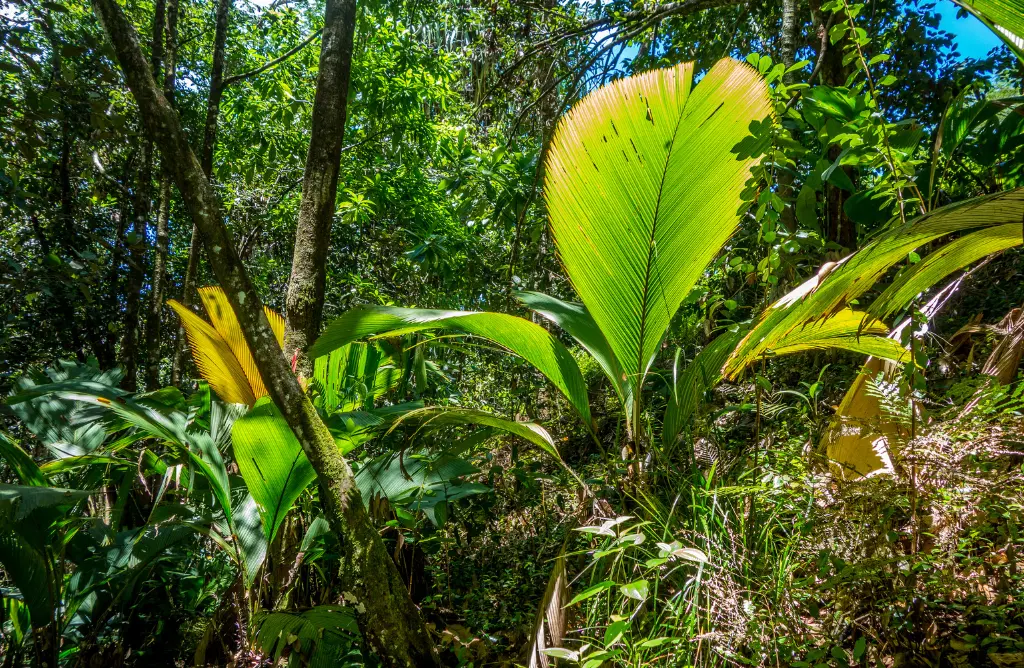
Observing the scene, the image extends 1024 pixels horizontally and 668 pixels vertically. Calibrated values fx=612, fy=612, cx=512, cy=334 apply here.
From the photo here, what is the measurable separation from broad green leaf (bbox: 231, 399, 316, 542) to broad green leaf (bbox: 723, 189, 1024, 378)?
4.54 ft

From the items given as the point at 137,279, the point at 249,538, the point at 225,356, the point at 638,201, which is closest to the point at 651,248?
the point at 638,201

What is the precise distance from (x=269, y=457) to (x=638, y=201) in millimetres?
1388

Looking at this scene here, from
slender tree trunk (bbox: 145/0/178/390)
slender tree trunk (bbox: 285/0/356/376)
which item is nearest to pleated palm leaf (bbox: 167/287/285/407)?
slender tree trunk (bbox: 285/0/356/376)

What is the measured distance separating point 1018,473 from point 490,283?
164 inches

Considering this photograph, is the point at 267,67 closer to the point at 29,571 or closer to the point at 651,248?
the point at 29,571

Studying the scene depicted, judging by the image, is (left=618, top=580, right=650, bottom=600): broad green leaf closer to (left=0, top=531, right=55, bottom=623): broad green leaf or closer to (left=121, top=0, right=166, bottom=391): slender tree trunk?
(left=0, top=531, right=55, bottom=623): broad green leaf

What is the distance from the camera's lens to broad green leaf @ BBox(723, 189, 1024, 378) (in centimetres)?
132

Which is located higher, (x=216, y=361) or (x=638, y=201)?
(x=638, y=201)

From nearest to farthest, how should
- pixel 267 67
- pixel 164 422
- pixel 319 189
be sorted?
pixel 164 422 → pixel 319 189 → pixel 267 67

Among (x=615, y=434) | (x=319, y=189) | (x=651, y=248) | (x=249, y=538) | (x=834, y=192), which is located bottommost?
(x=249, y=538)

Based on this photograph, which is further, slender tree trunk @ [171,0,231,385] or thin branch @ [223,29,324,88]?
thin branch @ [223,29,324,88]

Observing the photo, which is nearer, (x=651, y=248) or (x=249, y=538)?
(x=651, y=248)

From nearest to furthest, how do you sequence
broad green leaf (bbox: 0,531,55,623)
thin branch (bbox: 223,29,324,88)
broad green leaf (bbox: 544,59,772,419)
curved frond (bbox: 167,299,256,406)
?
1. broad green leaf (bbox: 544,59,772,419)
2. broad green leaf (bbox: 0,531,55,623)
3. curved frond (bbox: 167,299,256,406)
4. thin branch (bbox: 223,29,324,88)

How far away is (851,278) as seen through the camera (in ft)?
5.00
